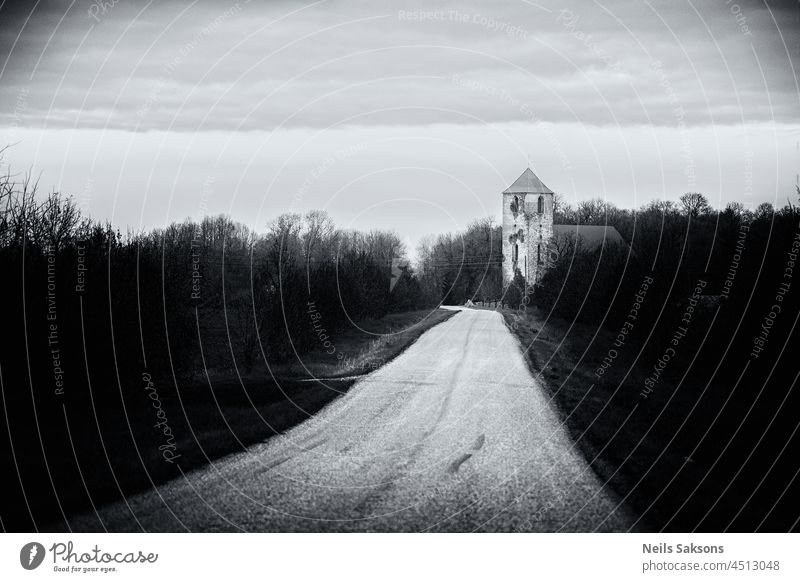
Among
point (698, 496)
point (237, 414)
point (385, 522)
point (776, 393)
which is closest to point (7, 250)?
point (237, 414)

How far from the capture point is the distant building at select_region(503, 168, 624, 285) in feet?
311

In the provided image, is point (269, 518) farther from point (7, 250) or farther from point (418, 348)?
point (418, 348)

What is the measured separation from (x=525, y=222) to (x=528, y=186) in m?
7.46

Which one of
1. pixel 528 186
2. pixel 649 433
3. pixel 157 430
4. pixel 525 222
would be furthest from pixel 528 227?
Result: pixel 157 430

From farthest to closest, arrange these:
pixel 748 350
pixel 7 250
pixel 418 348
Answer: pixel 418 348
pixel 748 350
pixel 7 250

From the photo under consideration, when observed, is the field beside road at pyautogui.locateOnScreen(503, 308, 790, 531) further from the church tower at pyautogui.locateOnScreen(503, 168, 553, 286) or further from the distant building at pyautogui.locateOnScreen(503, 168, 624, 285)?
the church tower at pyautogui.locateOnScreen(503, 168, 553, 286)

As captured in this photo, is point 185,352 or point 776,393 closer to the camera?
point 776,393

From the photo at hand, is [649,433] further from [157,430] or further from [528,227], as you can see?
[528,227]

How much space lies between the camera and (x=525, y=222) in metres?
102

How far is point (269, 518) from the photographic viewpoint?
30.5 ft

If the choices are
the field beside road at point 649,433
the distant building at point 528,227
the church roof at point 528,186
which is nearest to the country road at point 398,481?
the field beside road at point 649,433

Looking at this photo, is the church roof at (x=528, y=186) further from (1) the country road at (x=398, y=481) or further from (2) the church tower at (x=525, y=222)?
(1) the country road at (x=398, y=481)

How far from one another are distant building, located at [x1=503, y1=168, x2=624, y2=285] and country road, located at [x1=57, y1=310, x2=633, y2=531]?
73150mm
